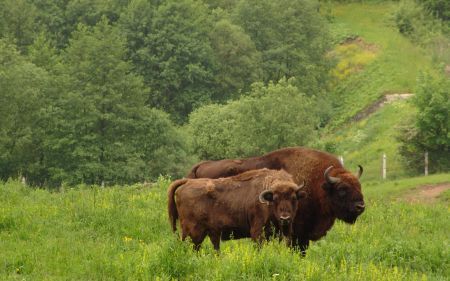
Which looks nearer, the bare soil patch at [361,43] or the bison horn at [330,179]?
the bison horn at [330,179]

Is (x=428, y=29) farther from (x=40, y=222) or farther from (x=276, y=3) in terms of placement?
(x=40, y=222)

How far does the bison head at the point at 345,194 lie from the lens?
13.0 metres

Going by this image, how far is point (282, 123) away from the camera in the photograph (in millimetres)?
44531

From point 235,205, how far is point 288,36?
6663 cm

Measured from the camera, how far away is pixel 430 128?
40.2 m

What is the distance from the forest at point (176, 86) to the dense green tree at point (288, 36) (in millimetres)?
138

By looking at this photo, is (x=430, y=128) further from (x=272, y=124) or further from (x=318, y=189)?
(x=318, y=189)

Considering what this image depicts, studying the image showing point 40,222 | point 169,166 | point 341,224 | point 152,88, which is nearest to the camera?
point 40,222

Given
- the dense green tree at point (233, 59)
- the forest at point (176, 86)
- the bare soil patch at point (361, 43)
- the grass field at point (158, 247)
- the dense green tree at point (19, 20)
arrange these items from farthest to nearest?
the dense green tree at point (19, 20)
the bare soil patch at point (361, 43)
the dense green tree at point (233, 59)
the forest at point (176, 86)
the grass field at point (158, 247)

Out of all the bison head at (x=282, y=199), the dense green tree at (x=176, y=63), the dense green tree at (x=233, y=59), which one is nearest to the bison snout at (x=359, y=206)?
the bison head at (x=282, y=199)

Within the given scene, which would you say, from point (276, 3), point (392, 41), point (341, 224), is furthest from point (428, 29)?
point (341, 224)

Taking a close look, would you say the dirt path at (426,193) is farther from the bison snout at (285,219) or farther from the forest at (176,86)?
the bison snout at (285,219)

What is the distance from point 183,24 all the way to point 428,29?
2719cm

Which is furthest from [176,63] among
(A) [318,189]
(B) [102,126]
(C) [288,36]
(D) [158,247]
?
(D) [158,247]
